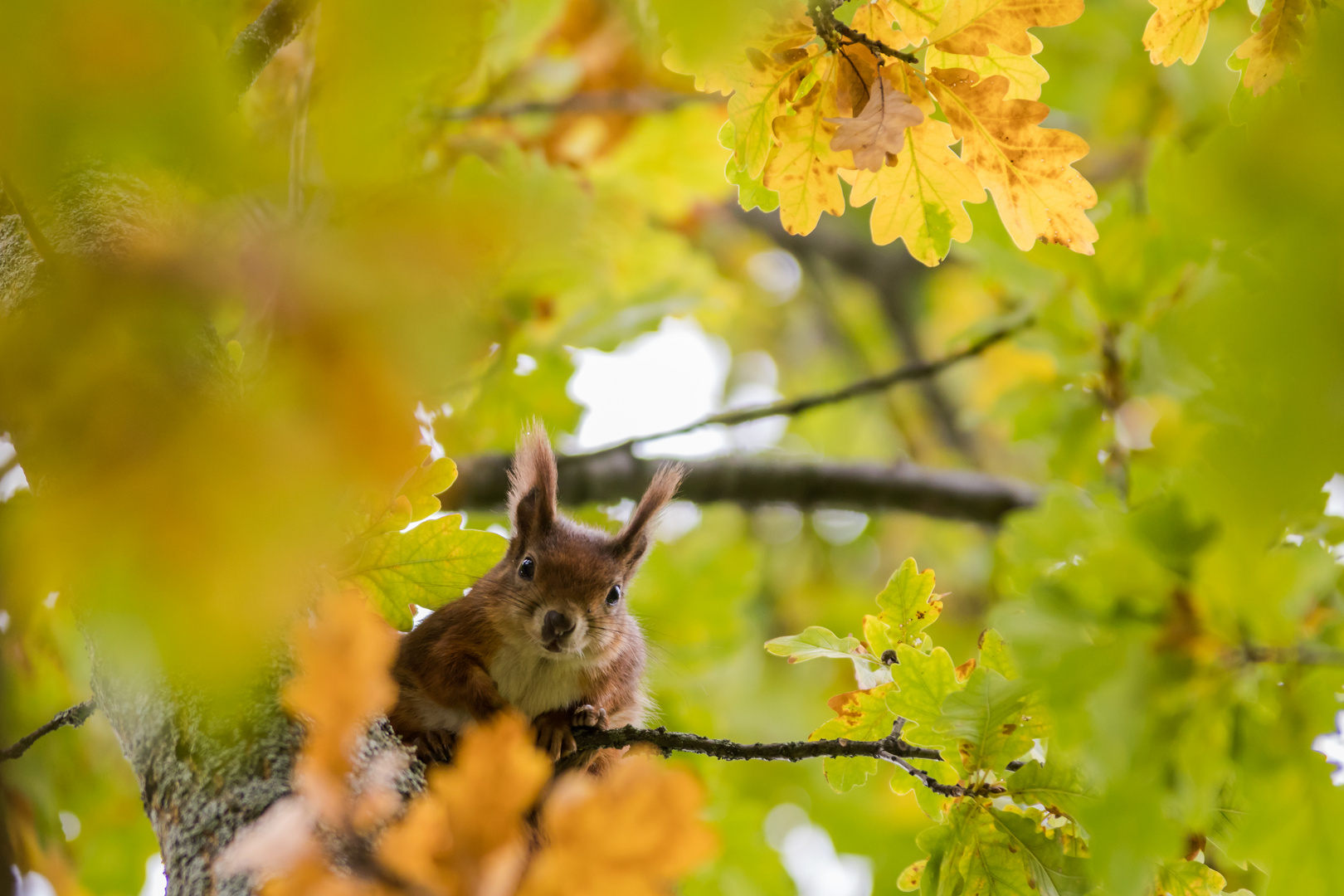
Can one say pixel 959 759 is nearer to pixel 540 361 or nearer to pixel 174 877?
pixel 174 877

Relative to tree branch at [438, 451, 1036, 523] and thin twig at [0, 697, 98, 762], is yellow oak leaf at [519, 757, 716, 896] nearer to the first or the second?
thin twig at [0, 697, 98, 762]

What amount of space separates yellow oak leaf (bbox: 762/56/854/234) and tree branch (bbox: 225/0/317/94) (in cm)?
76

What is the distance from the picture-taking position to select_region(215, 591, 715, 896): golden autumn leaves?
2.87ft

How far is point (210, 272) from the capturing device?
67cm

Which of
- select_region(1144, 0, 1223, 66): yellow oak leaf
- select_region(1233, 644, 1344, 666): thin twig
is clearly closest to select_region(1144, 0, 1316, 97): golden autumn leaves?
select_region(1144, 0, 1223, 66): yellow oak leaf

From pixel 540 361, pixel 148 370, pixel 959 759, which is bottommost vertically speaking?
pixel 540 361

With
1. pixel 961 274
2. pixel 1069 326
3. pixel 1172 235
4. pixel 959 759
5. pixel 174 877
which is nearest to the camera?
pixel 174 877

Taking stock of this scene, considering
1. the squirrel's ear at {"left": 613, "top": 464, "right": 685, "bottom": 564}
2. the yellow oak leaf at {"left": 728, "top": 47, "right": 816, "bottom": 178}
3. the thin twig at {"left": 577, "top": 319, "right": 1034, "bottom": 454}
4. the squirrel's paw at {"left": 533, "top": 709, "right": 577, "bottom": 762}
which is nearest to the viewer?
the yellow oak leaf at {"left": 728, "top": 47, "right": 816, "bottom": 178}

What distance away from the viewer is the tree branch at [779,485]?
3.40m

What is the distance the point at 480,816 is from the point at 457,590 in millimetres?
670

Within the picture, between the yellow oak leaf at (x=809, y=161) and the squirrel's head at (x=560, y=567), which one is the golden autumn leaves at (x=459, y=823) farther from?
the squirrel's head at (x=560, y=567)

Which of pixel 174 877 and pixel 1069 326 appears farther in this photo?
pixel 1069 326

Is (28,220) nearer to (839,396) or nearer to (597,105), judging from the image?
(839,396)

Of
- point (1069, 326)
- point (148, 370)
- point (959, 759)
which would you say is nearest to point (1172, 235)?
point (1069, 326)
